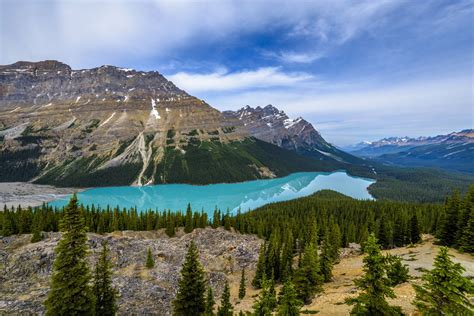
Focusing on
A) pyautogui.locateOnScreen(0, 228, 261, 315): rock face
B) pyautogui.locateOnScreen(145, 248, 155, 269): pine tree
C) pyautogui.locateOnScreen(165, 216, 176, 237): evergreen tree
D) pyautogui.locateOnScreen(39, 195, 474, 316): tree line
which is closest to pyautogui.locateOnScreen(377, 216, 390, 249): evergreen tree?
pyautogui.locateOnScreen(0, 228, 261, 315): rock face

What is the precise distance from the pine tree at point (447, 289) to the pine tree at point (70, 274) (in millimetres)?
24067

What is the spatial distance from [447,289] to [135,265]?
47971mm

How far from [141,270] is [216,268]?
15220 mm

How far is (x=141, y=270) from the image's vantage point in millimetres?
49812

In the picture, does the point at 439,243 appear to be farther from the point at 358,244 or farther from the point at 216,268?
the point at 216,268

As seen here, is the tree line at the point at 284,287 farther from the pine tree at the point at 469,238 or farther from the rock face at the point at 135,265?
the pine tree at the point at 469,238

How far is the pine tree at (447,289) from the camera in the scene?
588 inches

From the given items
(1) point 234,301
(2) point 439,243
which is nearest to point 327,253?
(1) point 234,301

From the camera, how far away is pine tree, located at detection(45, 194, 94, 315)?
2228 cm

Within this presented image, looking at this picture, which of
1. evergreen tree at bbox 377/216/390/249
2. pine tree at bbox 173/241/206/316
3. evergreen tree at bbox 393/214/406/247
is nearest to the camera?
Answer: pine tree at bbox 173/241/206/316

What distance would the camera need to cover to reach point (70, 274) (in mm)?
22484

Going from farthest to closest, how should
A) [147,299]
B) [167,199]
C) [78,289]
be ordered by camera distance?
[167,199] → [147,299] → [78,289]

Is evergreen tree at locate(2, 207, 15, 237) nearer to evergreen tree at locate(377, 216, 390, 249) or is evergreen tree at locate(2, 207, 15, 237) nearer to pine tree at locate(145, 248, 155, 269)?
pine tree at locate(145, 248, 155, 269)

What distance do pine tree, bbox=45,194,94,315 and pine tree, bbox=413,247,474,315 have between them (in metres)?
24.1
